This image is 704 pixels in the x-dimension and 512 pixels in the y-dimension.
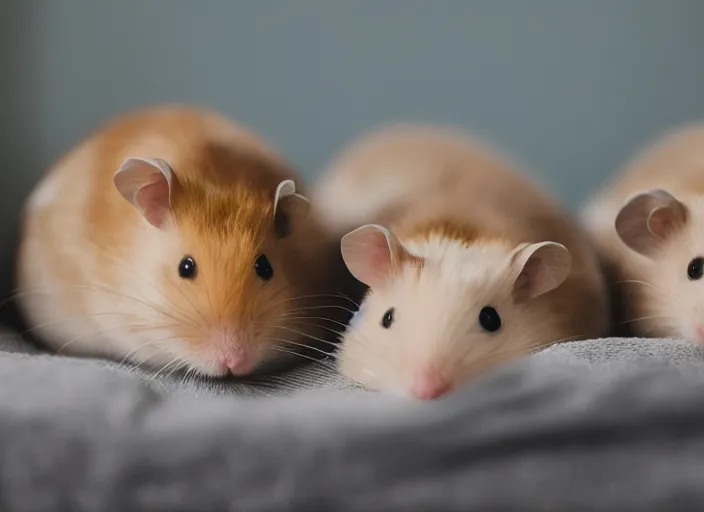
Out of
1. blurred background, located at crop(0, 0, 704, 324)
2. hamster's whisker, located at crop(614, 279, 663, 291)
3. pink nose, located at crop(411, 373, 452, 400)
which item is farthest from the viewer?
blurred background, located at crop(0, 0, 704, 324)

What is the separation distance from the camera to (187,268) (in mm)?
1201

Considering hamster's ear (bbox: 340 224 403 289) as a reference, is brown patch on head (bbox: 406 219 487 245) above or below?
above

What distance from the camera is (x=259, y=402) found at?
96 cm

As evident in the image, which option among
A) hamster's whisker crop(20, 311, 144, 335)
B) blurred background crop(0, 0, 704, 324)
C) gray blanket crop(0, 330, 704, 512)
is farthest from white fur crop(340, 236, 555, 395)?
blurred background crop(0, 0, 704, 324)

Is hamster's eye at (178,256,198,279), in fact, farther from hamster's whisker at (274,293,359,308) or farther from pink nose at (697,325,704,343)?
pink nose at (697,325,704,343)

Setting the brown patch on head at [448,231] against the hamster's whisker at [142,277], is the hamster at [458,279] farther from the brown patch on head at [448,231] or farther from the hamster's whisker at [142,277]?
the hamster's whisker at [142,277]

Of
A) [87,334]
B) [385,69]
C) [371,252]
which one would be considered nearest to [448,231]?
[371,252]

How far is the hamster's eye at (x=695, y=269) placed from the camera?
1.29 meters

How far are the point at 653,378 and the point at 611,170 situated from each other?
4.24 ft

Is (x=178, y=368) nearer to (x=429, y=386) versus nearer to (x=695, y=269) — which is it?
(x=429, y=386)

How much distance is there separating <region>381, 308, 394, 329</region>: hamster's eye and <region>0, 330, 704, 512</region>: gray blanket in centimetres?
23

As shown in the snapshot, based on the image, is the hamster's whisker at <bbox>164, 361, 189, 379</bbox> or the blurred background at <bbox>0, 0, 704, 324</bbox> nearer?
the hamster's whisker at <bbox>164, 361, 189, 379</bbox>

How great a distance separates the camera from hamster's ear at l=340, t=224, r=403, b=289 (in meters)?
1.17

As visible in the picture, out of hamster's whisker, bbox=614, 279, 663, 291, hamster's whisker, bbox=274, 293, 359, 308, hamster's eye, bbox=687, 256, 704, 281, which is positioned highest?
hamster's eye, bbox=687, 256, 704, 281
